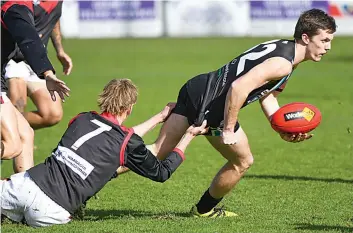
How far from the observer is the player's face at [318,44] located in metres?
6.70

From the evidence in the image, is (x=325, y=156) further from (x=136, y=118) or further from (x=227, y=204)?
(x=136, y=118)

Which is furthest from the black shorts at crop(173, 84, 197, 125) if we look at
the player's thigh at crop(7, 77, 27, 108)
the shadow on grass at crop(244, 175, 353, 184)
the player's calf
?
the player's thigh at crop(7, 77, 27, 108)

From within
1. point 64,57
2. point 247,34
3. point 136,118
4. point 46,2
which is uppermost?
point 46,2

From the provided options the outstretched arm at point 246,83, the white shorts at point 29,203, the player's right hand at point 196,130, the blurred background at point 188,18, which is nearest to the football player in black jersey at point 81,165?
the white shorts at point 29,203

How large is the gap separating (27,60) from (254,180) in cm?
313

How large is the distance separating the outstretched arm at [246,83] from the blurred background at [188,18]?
2962cm

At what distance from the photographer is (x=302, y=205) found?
25.3 ft

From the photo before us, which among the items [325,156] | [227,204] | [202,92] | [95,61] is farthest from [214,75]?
[95,61]

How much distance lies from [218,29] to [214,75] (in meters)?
30.7

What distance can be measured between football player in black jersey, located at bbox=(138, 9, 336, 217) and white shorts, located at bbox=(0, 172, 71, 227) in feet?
3.79

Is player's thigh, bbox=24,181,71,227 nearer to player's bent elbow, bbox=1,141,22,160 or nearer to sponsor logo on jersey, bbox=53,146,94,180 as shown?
sponsor logo on jersey, bbox=53,146,94,180

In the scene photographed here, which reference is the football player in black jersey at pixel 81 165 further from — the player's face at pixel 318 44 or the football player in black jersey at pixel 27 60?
the player's face at pixel 318 44

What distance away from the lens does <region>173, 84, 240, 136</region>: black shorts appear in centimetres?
685

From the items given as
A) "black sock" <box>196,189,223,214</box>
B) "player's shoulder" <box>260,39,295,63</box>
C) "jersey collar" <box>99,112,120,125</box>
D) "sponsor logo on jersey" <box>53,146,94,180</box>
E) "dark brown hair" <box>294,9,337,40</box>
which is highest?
"dark brown hair" <box>294,9,337,40</box>
